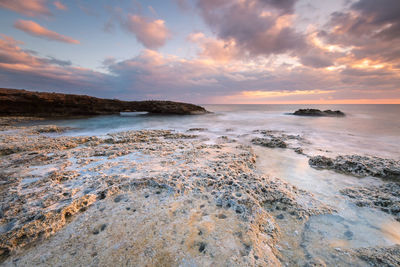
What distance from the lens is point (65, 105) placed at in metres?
19.6

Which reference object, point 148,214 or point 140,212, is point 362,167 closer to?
point 148,214

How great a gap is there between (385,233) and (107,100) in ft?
91.5

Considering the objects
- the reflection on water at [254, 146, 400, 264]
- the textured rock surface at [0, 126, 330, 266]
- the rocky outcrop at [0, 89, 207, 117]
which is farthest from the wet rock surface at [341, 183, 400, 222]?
the rocky outcrop at [0, 89, 207, 117]

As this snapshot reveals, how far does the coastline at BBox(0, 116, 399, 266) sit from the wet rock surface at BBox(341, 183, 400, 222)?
80 cm

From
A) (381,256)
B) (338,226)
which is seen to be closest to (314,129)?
(338,226)

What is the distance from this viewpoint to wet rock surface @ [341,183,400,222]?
9.00 feet

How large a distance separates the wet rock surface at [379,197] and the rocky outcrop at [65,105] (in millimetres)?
24488

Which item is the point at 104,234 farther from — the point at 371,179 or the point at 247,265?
the point at 371,179

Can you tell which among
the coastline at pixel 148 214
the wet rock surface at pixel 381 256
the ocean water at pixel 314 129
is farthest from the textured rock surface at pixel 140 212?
the ocean water at pixel 314 129

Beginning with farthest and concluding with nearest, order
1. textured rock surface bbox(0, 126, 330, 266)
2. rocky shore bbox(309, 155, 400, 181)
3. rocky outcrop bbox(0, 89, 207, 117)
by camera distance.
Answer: rocky outcrop bbox(0, 89, 207, 117) < rocky shore bbox(309, 155, 400, 181) < textured rock surface bbox(0, 126, 330, 266)

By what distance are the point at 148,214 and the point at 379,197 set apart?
4107 mm

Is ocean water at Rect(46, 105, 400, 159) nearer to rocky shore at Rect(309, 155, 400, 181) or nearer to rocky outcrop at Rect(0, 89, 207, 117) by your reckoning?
rocky shore at Rect(309, 155, 400, 181)

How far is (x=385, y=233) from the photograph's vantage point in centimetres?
227

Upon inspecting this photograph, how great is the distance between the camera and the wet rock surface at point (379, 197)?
108 inches
